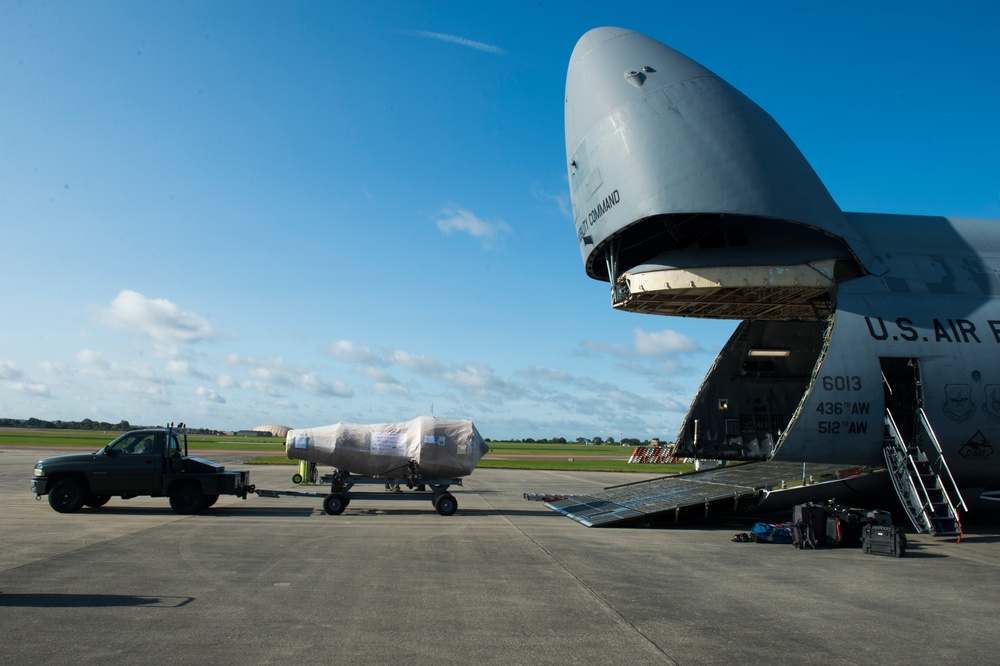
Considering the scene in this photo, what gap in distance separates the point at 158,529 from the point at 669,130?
14641mm

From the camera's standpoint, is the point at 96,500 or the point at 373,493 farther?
the point at 373,493

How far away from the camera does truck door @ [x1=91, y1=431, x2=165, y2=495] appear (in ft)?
57.1

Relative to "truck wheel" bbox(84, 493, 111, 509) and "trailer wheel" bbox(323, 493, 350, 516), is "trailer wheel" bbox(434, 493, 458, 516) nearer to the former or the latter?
"trailer wheel" bbox(323, 493, 350, 516)

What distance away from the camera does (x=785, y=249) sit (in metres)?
17.7

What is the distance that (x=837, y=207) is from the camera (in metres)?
17.5

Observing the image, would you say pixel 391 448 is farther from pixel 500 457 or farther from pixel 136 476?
pixel 500 457

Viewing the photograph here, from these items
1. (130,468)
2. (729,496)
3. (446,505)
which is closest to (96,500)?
(130,468)

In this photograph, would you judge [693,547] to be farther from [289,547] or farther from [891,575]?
[289,547]

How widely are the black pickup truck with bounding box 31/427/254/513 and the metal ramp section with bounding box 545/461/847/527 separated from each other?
9323mm

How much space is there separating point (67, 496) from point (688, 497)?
51.2 ft

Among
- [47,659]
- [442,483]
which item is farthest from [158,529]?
[47,659]

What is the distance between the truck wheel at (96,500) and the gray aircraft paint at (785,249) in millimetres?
14568

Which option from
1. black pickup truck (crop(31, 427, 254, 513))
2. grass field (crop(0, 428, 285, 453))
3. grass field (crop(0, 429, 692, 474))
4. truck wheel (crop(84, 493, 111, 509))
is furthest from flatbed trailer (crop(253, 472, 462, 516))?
grass field (crop(0, 428, 285, 453))

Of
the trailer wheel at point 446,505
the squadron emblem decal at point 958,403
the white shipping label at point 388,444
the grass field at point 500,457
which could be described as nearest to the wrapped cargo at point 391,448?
the white shipping label at point 388,444
